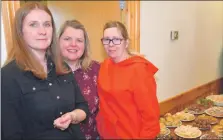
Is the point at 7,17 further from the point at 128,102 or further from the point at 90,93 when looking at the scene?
the point at 128,102

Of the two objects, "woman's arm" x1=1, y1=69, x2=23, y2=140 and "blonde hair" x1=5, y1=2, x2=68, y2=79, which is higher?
"blonde hair" x1=5, y1=2, x2=68, y2=79

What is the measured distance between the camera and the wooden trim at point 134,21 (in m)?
1.25

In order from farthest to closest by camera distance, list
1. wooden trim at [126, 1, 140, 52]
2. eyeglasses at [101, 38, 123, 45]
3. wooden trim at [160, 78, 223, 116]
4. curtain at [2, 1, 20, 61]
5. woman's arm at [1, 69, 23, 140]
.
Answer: wooden trim at [126, 1, 140, 52] → curtain at [2, 1, 20, 61] → wooden trim at [160, 78, 223, 116] → eyeglasses at [101, 38, 123, 45] → woman's arm at [1, 69, 23, 140]

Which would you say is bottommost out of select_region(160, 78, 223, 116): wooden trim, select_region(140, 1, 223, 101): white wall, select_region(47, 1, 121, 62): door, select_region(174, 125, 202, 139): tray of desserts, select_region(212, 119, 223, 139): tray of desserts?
select_region(174, 125, 202, 139): tray of desserts

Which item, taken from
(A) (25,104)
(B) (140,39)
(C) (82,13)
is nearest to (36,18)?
(A) (25,104)

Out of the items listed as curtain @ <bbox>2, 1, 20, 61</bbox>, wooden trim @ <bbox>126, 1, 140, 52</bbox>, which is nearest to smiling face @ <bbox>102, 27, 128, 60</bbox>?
curtain @ <bbox>2, 1, 20, 61</bbox>

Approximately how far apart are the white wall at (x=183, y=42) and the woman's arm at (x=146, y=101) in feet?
0.80

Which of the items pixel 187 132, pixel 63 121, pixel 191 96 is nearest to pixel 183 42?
pixel 191 96

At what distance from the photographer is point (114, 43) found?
0.64m

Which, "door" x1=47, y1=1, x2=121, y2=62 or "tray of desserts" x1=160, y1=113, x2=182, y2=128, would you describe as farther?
"door" x1=47, y1=1, x2=121, y2=62

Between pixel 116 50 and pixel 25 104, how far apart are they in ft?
0.89

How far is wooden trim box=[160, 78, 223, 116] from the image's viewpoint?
0.74m

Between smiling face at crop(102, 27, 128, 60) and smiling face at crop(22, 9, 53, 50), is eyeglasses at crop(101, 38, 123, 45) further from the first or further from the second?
smiling face at crop(22, 9, 53, 50)

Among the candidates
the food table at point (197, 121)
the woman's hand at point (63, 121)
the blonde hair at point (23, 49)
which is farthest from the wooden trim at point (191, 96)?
the blonde hair at point (23, 49)
